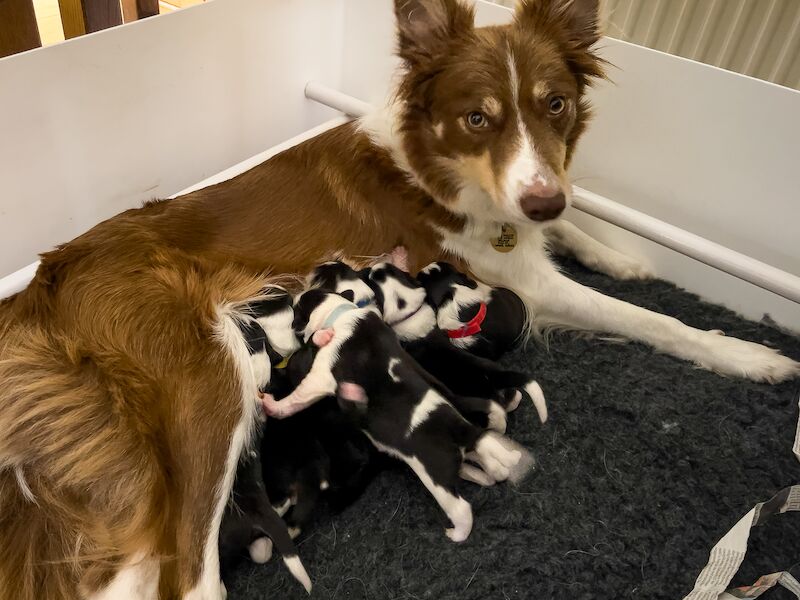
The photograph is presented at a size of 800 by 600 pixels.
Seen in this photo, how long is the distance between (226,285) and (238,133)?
116 cm

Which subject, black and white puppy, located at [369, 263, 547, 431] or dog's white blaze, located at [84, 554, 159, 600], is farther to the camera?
black and white puppy, located at [369, 263, 547, 431]

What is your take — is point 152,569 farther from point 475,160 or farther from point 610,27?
point 610,27

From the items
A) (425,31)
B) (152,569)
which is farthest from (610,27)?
(152,569)

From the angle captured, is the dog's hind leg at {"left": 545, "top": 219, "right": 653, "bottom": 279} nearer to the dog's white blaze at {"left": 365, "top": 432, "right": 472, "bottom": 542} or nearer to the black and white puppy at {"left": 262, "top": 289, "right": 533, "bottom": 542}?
the black and white puppy at {"left": 262, "top": 289, "right": 533, "bottom": 542}

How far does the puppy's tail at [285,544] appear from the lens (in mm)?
1560

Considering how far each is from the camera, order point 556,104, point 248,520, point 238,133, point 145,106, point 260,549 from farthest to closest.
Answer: point 238,133
point 145,106
point 556,104
point 260,549
point 248,520

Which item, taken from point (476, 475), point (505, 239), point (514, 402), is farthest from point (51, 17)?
point (476, 475)

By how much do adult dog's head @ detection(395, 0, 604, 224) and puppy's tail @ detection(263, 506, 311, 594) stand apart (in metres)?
0.98

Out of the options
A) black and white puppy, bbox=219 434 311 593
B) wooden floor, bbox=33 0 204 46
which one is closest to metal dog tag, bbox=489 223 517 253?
black and white puppy, bbox=219 434 311 593

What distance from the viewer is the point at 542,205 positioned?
1799mm

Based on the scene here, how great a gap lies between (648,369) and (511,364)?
429 millimetres

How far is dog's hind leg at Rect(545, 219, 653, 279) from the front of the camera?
8.35 feet

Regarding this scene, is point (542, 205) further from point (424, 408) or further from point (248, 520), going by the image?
point (248, 520)

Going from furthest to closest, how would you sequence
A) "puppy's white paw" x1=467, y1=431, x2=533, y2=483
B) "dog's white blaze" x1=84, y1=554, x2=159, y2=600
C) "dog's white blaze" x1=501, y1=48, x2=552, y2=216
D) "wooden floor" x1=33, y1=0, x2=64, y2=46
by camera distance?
"wooden floor" x1=33, y1=0, x2=64, y2=46, "dog's white blaze" x1=501, y1=48, x2=552, y2=216, "puppy's white paw" x1=467, y1=431, x2=533, y2=483, "dog's white blaze" x1=84, y1=554, x2=159, y2=600
